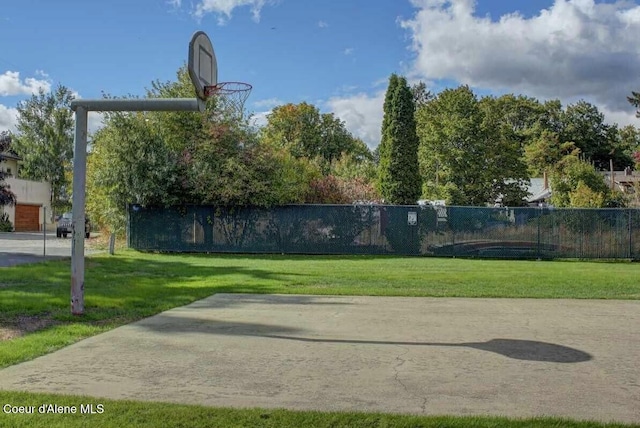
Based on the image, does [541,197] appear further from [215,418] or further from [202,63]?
[215,418]

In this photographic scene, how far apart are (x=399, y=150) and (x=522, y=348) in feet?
75.6

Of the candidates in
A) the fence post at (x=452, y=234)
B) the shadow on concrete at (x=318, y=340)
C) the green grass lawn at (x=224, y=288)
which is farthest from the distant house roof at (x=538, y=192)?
the shadow on concrete at (x=318, y=340)

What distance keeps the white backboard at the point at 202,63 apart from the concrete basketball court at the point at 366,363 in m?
3.55

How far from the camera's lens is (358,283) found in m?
14.4

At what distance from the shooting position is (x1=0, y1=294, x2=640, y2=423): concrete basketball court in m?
5.05

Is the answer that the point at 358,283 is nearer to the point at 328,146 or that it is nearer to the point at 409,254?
the point at 409,254

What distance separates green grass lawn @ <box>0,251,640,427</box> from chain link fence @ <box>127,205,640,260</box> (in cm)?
121

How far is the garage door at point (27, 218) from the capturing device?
1845 inches

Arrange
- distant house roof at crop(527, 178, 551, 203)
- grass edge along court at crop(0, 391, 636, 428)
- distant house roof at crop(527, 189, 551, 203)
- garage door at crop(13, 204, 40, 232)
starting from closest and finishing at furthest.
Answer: grass edge along court at crop(0, 391, 636, 428), distant house roof at crop(527, 189, 551, 203), distant house roof at crop(527, 178, 551, 203), garage door at crop(13, 204, 40, 232)

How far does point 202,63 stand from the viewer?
29.0 feet

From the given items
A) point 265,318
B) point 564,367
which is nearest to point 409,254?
point 265,318

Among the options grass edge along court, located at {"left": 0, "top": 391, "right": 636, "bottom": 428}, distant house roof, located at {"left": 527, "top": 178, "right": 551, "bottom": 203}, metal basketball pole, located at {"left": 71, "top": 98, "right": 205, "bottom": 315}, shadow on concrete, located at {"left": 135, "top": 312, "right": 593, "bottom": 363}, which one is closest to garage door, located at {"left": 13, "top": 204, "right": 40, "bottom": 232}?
distant house roof, located at {"left": 527, "top": 178, "right": 551, "bottom": 203}

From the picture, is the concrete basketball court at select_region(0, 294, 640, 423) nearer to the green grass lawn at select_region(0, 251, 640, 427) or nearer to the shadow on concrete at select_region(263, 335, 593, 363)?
the shadow on concrete at select_region(263, 335, 593, 363)

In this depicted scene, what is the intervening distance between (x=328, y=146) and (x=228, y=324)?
2302 inches
